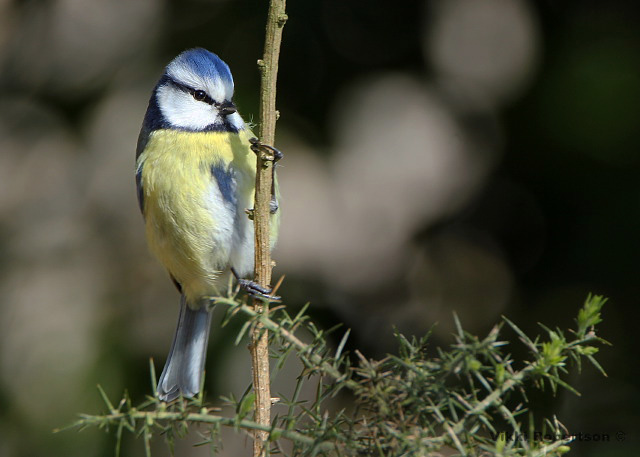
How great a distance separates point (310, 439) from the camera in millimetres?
603

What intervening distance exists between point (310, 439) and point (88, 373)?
4.97 feet

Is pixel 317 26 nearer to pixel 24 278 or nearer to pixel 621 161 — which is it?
pixel 621 161

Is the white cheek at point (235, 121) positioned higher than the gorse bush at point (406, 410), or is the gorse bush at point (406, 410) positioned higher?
the white cheek at point (235, 121)

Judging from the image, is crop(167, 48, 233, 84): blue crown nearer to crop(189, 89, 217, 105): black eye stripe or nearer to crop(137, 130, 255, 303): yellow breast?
crop(189, 89, 217, 105): black eye stripe

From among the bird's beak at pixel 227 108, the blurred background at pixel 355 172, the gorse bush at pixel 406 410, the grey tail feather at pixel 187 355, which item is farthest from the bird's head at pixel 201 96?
the gorse bush at pixel 406 410

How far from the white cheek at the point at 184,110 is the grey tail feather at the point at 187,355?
45 centimetres

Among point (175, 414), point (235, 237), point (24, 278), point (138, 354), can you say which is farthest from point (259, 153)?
point (24, 278)

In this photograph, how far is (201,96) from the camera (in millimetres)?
1714

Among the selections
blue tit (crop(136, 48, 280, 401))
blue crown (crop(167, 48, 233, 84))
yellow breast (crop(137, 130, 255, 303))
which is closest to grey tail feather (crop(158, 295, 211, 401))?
blue tit (crop(136, 48, 280, 401))

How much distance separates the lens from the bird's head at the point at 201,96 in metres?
1.67

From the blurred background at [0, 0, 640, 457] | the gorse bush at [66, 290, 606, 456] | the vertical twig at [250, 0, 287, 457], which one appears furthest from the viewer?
the blurred background at [0, 0, 640, 457]

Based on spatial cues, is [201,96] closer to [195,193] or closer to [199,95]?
[199,95]

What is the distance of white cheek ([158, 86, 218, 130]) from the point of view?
66.2 inches

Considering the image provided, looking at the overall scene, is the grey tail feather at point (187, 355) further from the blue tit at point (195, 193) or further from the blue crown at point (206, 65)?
the blue crown at point (206, 65)
